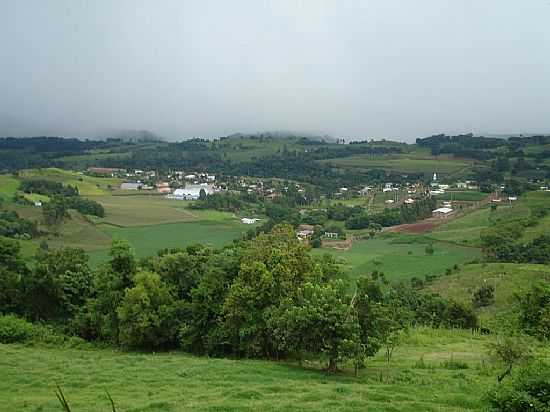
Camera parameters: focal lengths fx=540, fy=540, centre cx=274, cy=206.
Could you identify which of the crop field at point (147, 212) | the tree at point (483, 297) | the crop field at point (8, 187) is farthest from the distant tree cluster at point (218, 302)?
the crop field at point (8, 187)

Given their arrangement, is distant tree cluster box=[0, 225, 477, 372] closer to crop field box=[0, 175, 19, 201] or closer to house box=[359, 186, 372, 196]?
crop field box=[0, 175, 19, 201]

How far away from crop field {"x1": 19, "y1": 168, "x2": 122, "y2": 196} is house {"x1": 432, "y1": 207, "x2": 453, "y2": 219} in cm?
6823

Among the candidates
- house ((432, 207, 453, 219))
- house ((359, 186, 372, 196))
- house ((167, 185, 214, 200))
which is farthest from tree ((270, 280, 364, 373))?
house ((359, 186, 372, 196))

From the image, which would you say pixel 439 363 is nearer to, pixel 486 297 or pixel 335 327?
pixel 335 327

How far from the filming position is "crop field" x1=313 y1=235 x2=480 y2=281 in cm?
6041

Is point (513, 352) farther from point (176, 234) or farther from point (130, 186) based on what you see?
point (130, 186)

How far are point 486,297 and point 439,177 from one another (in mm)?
94258

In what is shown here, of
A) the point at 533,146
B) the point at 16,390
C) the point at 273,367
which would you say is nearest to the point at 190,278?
the point at 273,367

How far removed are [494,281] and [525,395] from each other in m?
42.3

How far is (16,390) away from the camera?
60.0 feet

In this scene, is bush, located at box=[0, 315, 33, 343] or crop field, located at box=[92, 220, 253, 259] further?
crop field, located at box=[92, 220, 253, 259]

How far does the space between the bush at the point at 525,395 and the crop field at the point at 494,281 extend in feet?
108

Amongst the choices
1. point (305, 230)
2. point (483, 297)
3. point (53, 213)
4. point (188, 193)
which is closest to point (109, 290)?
point (483, 297)

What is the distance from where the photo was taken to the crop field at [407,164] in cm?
14362
